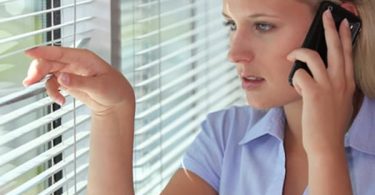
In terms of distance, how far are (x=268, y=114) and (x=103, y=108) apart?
0.34 meters

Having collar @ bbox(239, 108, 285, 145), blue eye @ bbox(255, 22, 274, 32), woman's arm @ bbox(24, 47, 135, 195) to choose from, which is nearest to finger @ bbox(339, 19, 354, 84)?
blue eye @ bbox(255, 22, 274, 32)

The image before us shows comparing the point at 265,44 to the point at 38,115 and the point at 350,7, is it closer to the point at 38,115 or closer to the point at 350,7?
the point at 350,7

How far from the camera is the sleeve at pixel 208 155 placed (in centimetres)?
Answer: 140

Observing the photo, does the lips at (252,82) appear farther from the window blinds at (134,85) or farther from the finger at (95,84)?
the window blinds at (134,85)

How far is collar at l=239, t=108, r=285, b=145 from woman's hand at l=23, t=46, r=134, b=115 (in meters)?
0.26

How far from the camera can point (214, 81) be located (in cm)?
219

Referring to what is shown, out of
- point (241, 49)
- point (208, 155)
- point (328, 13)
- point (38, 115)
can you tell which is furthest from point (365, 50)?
point (38, 115)

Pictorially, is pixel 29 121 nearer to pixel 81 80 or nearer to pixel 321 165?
pixel 81 80

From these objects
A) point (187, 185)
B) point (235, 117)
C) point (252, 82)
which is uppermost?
point (252, 82)

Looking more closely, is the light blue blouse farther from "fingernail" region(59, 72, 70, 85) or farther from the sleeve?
"fingernail" region(59, 72, 70, 85)

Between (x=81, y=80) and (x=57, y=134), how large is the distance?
22cm

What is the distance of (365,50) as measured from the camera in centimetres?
128

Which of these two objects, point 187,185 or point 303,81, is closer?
point 303,81

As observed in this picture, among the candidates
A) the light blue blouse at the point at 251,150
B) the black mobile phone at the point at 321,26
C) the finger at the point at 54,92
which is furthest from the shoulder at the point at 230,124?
the finger at the point at 54,92
